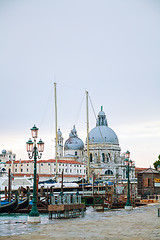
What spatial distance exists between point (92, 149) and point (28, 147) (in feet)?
414

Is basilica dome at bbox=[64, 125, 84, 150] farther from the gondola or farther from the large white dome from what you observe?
the gondola

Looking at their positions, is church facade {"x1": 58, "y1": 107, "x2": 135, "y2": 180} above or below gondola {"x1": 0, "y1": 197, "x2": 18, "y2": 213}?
above

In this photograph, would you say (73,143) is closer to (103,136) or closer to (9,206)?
(103,136)

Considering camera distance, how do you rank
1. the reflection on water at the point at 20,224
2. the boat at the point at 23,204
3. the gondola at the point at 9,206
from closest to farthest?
the reflection on water at the point at 20,224 → the gondola at the point at 9,206 → the boat at the point at 23,204

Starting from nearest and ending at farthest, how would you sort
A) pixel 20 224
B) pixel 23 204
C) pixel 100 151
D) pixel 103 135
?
pixel 20 224, pixel 23 204, pixel 100 151, pixel 103 135

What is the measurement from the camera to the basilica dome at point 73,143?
146 m

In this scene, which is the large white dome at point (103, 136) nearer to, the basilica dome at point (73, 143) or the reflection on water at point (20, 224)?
the basilica dome at point (73, 143)

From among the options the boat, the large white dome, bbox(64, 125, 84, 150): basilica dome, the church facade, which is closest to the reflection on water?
the boat

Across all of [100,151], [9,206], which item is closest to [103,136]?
[100,151]

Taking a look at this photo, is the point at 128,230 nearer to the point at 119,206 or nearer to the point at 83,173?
the point at 119,206

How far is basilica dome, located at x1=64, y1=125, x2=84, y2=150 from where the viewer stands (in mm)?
146500

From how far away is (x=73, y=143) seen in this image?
5802 inches

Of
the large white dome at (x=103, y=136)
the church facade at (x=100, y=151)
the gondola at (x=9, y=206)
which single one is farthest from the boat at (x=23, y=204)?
the large white dome at (x=103, y=136)

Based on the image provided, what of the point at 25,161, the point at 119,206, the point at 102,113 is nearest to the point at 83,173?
the point at 25,161
